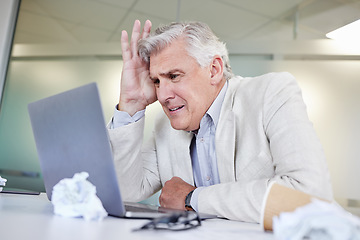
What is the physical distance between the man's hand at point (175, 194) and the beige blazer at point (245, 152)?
11cm

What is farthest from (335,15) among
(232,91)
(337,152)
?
(232,91)

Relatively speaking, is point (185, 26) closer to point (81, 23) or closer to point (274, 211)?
point (274, 211)

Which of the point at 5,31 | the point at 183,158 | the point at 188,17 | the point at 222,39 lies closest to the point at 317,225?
the point at 183,158

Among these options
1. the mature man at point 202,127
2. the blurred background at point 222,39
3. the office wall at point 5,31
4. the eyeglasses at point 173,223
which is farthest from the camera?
the office wall at point 5,31

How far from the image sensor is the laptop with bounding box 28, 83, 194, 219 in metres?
0.59

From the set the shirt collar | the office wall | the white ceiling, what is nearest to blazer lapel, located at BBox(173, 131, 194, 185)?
the shirt collar

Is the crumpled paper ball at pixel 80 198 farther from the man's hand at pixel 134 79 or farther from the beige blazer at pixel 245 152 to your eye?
the man's hand at pixel 134 79

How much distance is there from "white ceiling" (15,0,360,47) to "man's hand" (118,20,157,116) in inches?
59.1

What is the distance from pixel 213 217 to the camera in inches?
29.9

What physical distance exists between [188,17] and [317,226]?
108 inches

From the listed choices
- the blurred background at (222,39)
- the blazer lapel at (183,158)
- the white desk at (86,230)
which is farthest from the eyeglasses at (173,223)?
the blurred background at (222,39)

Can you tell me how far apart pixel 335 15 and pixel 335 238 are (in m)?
2.65

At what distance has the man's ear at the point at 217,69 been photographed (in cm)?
140

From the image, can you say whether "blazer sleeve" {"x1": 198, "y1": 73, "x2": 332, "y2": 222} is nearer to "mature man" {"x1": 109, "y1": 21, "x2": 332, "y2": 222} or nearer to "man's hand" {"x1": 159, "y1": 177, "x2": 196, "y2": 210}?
"mature man" {"x1": 109, "y1": 21, "x2": 332, "y2": 222}
